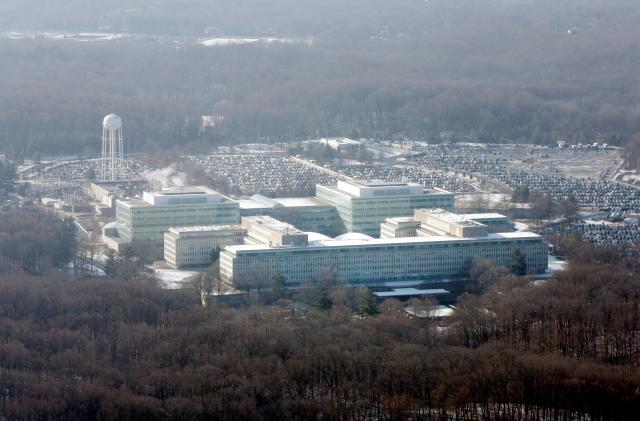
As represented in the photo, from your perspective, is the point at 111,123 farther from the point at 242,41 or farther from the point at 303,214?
the point at 242,41

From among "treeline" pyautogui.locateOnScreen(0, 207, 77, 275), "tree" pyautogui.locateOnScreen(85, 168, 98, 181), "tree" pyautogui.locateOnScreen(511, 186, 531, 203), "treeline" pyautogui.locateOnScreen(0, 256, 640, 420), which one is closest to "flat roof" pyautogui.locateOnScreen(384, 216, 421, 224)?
"treeline" pyautogui.locateOnScreen(0, 256, 640, 420)

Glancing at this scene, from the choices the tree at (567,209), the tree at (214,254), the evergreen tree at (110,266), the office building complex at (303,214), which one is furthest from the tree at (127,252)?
the tree at (567,209)

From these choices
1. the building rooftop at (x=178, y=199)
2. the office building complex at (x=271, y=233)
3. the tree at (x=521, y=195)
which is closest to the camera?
the office building complex at (x=271, y=233)

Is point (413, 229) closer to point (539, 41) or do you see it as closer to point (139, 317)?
point (139, 317)

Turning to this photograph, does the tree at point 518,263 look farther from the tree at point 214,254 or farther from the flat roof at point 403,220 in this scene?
the tree at point 214,254

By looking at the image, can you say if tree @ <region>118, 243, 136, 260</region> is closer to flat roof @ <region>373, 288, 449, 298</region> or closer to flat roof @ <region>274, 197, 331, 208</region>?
flat roof @ <region>274, 197, 331, 208</region>

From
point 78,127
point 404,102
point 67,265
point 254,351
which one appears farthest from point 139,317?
point 404,102

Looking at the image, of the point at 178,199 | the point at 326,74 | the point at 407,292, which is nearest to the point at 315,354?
the point at 407,292
